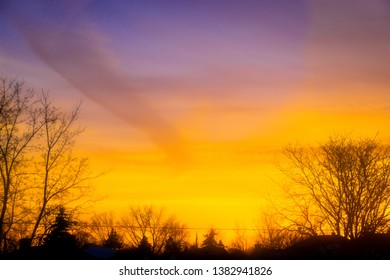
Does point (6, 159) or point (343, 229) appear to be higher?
point (6, 159)

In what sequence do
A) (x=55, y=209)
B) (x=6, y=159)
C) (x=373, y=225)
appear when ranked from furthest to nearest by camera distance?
(x=373, y=225)
(x=55, y=209)
(x=6, y=159)

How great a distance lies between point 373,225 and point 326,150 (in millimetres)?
3269

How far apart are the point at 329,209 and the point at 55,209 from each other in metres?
11.2

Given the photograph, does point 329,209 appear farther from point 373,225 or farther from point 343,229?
point 373,225

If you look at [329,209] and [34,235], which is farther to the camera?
[329,209]

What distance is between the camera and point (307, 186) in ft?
72.2

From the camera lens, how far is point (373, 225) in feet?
64.1
